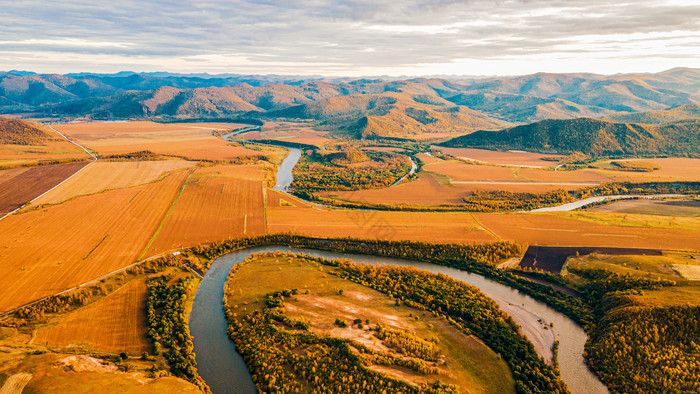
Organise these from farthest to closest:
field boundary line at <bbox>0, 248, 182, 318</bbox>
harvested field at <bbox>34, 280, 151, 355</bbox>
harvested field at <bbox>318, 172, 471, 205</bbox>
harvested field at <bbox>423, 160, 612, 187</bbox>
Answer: harvested field at <bbox>423, 160, 612, 187</bbox> → harvested field at <bbox>318, 172, 471, 205</bbox> → field boundary line at <bbox>0, 248, 182, 318</bbox> → harvested field at <bbox>34, 280, 151, 355</bbox>

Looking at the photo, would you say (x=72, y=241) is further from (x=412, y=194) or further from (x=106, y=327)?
(x=412, y=194)

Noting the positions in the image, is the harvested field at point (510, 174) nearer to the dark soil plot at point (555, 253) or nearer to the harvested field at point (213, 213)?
the dark soil plot at point (555, 253)

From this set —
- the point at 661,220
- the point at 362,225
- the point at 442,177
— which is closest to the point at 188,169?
the point at 362,225

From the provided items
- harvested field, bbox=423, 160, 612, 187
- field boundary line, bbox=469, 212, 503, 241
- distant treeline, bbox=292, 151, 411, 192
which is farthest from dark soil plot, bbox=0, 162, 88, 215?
harvested field, bbox=423, 160, 612, 187

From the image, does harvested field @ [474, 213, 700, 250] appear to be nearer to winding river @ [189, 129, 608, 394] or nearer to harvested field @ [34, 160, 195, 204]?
winding river @ [189, 129, 608, 394]

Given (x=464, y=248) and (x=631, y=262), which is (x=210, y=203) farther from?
(x=631, y=262)

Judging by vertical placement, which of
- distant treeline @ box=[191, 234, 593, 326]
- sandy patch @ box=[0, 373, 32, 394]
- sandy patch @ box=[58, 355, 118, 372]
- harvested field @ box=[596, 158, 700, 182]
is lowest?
sandy patch @ box=[58, 355, 118, 372]

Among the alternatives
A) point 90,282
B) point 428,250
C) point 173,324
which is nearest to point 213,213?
point 90,282

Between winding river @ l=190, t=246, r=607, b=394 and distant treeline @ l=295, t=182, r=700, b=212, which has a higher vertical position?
distant treeline @ l=295, t=182, r=700, b=212
